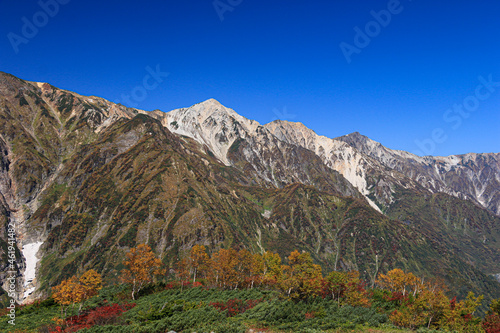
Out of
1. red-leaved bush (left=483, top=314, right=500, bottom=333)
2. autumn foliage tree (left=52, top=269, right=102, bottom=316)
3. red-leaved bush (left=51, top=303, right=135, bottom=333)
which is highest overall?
autumn foliage tree (left=52, top=269, right=102, bottom=316)

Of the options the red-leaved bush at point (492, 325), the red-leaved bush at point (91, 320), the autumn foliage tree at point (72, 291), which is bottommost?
the red-leaved bush at point (492, 325)

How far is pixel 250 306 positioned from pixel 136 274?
120 feet

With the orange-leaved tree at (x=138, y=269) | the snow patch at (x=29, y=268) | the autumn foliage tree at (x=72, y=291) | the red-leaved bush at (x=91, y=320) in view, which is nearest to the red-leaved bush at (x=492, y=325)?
the red-leaved bush at (x=91, y=320)

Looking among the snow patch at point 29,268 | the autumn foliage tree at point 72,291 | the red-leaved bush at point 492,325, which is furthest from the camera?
the snow patch at point 29,268

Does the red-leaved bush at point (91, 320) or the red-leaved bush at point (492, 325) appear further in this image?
the red-leaved bush at point (492, 325)

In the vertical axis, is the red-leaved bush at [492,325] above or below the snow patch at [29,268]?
below

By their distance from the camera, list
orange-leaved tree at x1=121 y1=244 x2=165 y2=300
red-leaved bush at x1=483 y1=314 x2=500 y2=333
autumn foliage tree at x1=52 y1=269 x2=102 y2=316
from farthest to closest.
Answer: orange-leaved tree at x1=121 y1=244 x2=165 y2=300 < autumn foliage tree at x1=52 y1=269 x2=102 y2=316 < red-leaved bush at x1=483 y1=314 x2=500 y2=333

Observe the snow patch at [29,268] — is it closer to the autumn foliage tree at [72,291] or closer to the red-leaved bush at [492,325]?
the autumn foliage tree at [72,291]

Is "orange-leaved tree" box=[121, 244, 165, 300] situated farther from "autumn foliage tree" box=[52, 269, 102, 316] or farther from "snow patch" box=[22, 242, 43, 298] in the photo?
"snow patch" box=[22, 242, 43, 298]

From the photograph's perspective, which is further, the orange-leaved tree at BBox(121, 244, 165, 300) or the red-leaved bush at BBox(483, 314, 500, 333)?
the orange-leaved tree at BBox(121, 244, 165, 300)

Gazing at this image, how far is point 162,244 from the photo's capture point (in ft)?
615

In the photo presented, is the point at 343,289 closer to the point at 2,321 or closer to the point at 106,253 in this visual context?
the point at 2,321

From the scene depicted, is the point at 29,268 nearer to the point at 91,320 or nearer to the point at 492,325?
the point at 91,320

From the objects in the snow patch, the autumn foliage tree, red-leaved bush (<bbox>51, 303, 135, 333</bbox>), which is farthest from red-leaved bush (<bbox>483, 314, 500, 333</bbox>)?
the snow patch
